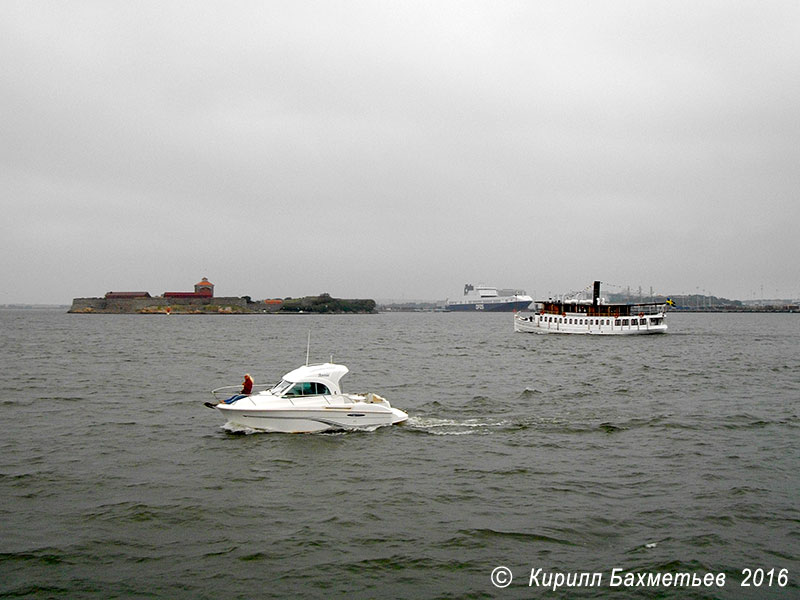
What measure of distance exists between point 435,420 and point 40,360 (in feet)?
119

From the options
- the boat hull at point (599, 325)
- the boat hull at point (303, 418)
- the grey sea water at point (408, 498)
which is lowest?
the grey sea water at point (408, 498)

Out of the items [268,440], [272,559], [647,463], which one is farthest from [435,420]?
[272,559]

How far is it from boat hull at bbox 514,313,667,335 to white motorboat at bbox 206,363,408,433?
7053 cm

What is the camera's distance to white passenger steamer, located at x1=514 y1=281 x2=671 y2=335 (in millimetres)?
86375

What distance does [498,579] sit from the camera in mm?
10422

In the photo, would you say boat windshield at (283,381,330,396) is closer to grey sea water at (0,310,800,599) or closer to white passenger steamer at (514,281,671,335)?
grey sea water at (0,310,800,599)

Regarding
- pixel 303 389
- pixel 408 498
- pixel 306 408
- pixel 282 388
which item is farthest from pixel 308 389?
pixel 408 498

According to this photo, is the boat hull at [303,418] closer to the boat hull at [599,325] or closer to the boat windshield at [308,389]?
the boat windshield at [308,389]

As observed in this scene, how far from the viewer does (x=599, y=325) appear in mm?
86312

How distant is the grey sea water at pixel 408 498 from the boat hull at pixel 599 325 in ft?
192

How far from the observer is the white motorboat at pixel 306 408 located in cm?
2019

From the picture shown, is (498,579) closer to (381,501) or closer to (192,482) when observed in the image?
(381,501)

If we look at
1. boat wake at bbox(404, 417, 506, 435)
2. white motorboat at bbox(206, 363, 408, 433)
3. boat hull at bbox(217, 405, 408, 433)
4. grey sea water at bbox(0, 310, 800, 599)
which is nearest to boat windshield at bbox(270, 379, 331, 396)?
white motorboat at bbox(206, 363, 408, 433)

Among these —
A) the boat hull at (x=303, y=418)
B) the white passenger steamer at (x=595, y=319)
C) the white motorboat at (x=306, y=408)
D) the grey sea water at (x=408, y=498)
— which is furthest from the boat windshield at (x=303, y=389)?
the white passenger steamer at (x=595, y=319)
